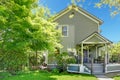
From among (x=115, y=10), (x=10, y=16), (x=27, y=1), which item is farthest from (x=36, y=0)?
(x=115, y=10)

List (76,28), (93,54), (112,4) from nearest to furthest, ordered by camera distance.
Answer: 1. (112,4)
2. (76,28)
3. (93,54)

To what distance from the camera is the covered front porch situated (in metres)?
26.2

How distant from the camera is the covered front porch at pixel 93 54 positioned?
1030 inches

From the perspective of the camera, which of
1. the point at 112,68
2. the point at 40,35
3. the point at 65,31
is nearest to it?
the point at 40,35

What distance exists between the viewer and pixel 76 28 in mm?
31156

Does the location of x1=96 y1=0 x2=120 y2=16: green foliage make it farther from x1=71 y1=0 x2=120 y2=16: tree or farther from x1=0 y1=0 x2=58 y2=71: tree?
x1=0 y1=0 x2=58 y2=71: tree

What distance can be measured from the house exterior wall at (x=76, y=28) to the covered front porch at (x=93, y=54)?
1.08 meters

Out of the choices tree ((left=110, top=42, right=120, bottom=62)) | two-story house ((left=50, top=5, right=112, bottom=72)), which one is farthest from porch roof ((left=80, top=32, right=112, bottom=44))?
tree ((left=110, top=42, right=120, bottom=62))

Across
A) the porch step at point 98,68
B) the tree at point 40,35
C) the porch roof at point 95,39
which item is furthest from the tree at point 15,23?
the porch roof at point 95,39

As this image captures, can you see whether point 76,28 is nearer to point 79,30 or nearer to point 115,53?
point 79,30

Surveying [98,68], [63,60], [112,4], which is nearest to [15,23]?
[112,4]

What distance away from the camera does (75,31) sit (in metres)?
31.2

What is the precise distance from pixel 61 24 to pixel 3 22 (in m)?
13.8

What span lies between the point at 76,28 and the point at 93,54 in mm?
4299
